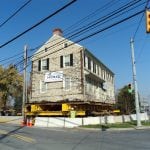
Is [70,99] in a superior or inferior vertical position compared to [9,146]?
superior

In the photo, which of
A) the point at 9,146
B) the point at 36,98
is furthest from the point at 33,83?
the point at 9,146

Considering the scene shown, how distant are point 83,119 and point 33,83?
38.2 feet

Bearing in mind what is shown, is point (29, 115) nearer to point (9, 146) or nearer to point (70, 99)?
point (70, 99)

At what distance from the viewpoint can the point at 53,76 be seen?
3759 cm

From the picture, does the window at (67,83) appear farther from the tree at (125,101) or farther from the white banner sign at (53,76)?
the tree at (125,101)

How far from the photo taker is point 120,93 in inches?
2739

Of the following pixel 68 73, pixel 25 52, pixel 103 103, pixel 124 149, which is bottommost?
pixel 124 149

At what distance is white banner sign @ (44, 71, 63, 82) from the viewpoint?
37.0m

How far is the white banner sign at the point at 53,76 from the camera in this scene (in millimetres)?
37022

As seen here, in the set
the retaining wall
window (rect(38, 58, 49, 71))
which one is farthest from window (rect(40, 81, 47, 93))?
the retaining wall

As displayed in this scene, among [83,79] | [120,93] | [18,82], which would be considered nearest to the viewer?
[83,79]

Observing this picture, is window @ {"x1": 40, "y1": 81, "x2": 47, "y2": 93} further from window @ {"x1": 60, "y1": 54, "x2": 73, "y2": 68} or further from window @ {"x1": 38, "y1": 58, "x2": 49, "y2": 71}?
window @ {"x1": 60, "y1": 54, "x2": 73, "y2": 68}

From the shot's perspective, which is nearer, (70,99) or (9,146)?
(9,146)

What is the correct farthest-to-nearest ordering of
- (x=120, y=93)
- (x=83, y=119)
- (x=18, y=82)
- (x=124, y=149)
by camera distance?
(x=120, y=93) < (x=18, y=82) < (x=83, y=119) < (x=124, y=149)
